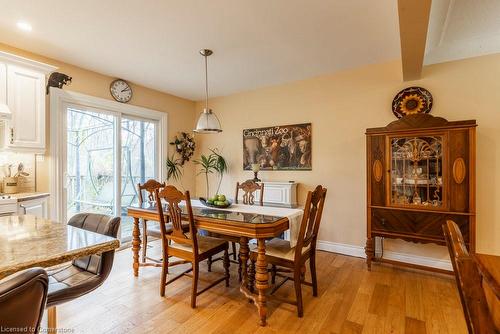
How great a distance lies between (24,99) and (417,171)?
14.1 ft

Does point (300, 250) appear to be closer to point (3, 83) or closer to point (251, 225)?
point (251, 225)

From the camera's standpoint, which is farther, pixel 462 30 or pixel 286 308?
pixel 462 30

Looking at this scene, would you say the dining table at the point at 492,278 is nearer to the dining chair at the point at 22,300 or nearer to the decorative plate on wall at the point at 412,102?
the dining chair at the point at 22,300

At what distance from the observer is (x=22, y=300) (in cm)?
68

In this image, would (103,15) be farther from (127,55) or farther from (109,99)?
(109,99)

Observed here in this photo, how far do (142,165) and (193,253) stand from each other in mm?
2593

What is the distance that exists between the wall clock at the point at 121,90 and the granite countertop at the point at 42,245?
2.74m

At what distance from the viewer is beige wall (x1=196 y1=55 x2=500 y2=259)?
2.78 meters

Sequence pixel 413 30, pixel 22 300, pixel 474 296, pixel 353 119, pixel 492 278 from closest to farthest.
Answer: pixel 22 300, pixel 474 296, pixel 492 278, pixel 413 30, pixel 353 119

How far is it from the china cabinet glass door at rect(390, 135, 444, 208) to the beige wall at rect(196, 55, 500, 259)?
488 mm

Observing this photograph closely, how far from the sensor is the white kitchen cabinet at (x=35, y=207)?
2.51 meters

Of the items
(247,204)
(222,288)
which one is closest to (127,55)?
(247,204)

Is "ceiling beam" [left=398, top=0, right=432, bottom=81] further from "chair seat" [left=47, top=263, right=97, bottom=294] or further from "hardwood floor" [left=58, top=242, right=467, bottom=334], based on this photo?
"chair seat" [left=47, top=263, right=97, bottom=294]

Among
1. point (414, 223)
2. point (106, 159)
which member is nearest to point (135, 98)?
point (106, 159)
